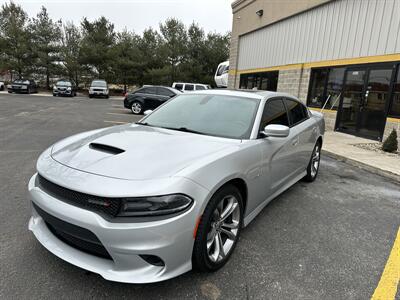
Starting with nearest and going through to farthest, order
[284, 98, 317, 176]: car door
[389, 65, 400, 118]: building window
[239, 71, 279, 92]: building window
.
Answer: [284, 98, 317, 176]: car door, [389, 65, 400, 118]: building window, [239, 71, 279, 92]: building window

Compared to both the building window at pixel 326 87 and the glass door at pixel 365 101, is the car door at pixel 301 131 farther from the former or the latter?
the building window at pixel 326 87

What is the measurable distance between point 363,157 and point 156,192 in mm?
6654

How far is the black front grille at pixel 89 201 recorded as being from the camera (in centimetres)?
186

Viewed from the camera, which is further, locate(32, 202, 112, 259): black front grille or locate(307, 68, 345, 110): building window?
locate(307, 68, 345, 110): building window

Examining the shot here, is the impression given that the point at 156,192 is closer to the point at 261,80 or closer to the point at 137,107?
the point at 137,107

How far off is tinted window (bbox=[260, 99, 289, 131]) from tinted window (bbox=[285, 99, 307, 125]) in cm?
22

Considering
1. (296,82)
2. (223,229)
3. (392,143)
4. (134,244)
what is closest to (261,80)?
(296,82)

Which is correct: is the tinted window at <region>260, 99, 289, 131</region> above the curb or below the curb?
above

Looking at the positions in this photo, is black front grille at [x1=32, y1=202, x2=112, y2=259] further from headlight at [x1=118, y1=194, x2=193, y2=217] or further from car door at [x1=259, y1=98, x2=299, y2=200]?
car door at [x1=259, y1=98, x2=299, y2=200]

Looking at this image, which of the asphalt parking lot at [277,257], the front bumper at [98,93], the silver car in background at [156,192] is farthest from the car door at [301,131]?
the front bumper at [98,93]

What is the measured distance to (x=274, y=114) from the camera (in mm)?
3488

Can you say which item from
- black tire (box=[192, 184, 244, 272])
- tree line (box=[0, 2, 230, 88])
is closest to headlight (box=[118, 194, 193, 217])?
black tire (box=[192, 184, 244, 272])

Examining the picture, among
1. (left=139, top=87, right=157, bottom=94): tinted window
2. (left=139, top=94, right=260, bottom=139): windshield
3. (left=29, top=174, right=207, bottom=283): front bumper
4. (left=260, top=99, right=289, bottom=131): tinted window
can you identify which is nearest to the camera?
(left=29, top=174, right=207, bottom=283): front bumper

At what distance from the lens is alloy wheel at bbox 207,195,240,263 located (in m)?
2.31
